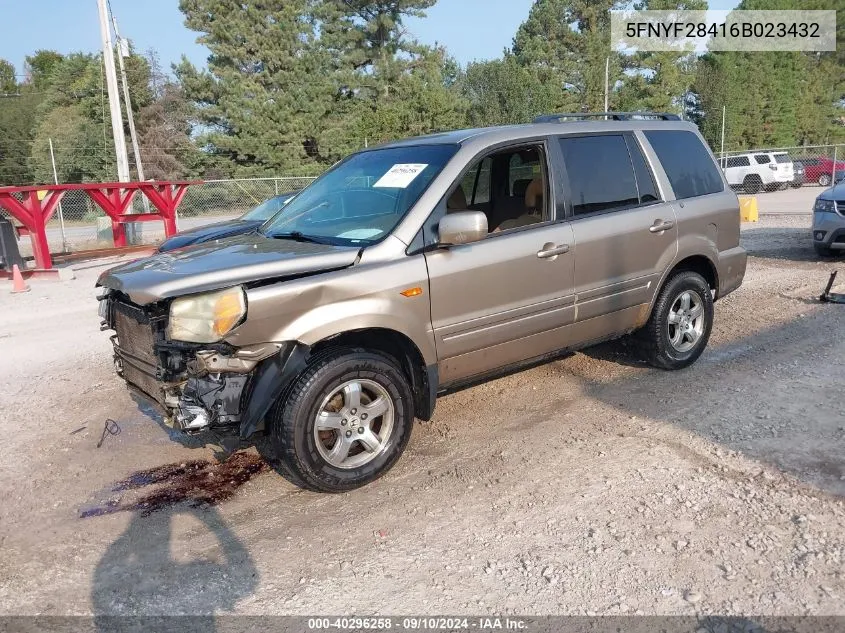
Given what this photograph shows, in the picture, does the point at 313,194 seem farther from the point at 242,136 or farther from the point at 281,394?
the point at 242,136

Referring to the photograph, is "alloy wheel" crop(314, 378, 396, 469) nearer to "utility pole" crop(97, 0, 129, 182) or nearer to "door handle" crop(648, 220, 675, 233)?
"door handle" crop(648, 220, 675, 233)

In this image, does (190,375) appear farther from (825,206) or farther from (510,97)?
(510,97)

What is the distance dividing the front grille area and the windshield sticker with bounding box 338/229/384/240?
124 cm

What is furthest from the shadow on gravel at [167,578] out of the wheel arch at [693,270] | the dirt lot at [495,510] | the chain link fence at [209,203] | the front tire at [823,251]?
the chain link fence at [209,203]

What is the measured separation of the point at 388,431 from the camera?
12.7 ft

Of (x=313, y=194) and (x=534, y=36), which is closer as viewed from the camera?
(x=313, y=194)

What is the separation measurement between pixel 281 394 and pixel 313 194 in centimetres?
194

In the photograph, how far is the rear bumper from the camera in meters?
5.68

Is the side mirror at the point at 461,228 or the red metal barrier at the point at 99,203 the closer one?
the side mirror at the point at 461,228

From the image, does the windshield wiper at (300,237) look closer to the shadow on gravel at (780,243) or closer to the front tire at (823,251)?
the front tire at (823,251)

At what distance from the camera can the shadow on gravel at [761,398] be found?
3.91 meters

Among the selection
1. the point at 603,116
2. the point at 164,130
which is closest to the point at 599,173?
the point at 603,116

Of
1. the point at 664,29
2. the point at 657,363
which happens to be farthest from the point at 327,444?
the point at 664,29

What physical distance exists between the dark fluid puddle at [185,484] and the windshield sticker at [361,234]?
1.53 metres
